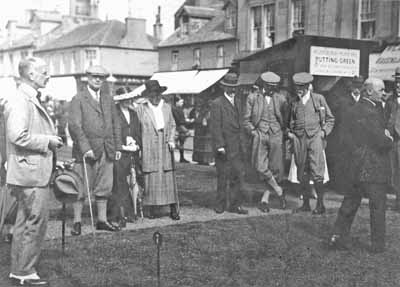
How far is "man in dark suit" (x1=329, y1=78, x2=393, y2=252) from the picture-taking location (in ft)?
22.8

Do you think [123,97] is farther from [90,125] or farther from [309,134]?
[309,134]

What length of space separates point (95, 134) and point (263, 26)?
24.4 metres

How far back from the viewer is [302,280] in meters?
5.95

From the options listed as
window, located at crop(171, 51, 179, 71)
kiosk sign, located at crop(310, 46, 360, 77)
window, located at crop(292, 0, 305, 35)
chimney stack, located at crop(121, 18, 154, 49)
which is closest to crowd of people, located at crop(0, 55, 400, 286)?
kiosk sign, located at crop(310, 46, 360, 77)

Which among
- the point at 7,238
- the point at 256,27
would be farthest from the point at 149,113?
the point at 256,27

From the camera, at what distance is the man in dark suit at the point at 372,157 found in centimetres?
696

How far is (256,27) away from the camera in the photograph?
32219mm


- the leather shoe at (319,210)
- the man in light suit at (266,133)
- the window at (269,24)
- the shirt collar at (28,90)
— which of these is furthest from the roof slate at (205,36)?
the shirt collar at (28,90)

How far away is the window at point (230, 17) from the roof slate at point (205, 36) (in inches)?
21.3

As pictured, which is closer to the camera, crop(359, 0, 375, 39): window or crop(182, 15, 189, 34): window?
crop(359, 0, 375, 39): window

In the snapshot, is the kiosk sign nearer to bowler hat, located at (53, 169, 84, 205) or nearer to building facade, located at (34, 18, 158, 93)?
bowler hat, located at (53, 169, 84, 205)

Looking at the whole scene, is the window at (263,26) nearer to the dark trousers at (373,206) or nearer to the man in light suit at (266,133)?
the man in light suit at (266,133)

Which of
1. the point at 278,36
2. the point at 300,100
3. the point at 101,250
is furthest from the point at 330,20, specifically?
the point at 101,250

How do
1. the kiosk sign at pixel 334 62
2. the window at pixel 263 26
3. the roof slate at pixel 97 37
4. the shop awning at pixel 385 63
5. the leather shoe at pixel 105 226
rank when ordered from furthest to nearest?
the roof slate at pixel 97 37 → the window at pixel 263 26 → the shop awning at pixel 385 63 → the kiosk sign at pixel 334 62 → the leather shoe at pixel 105 226
